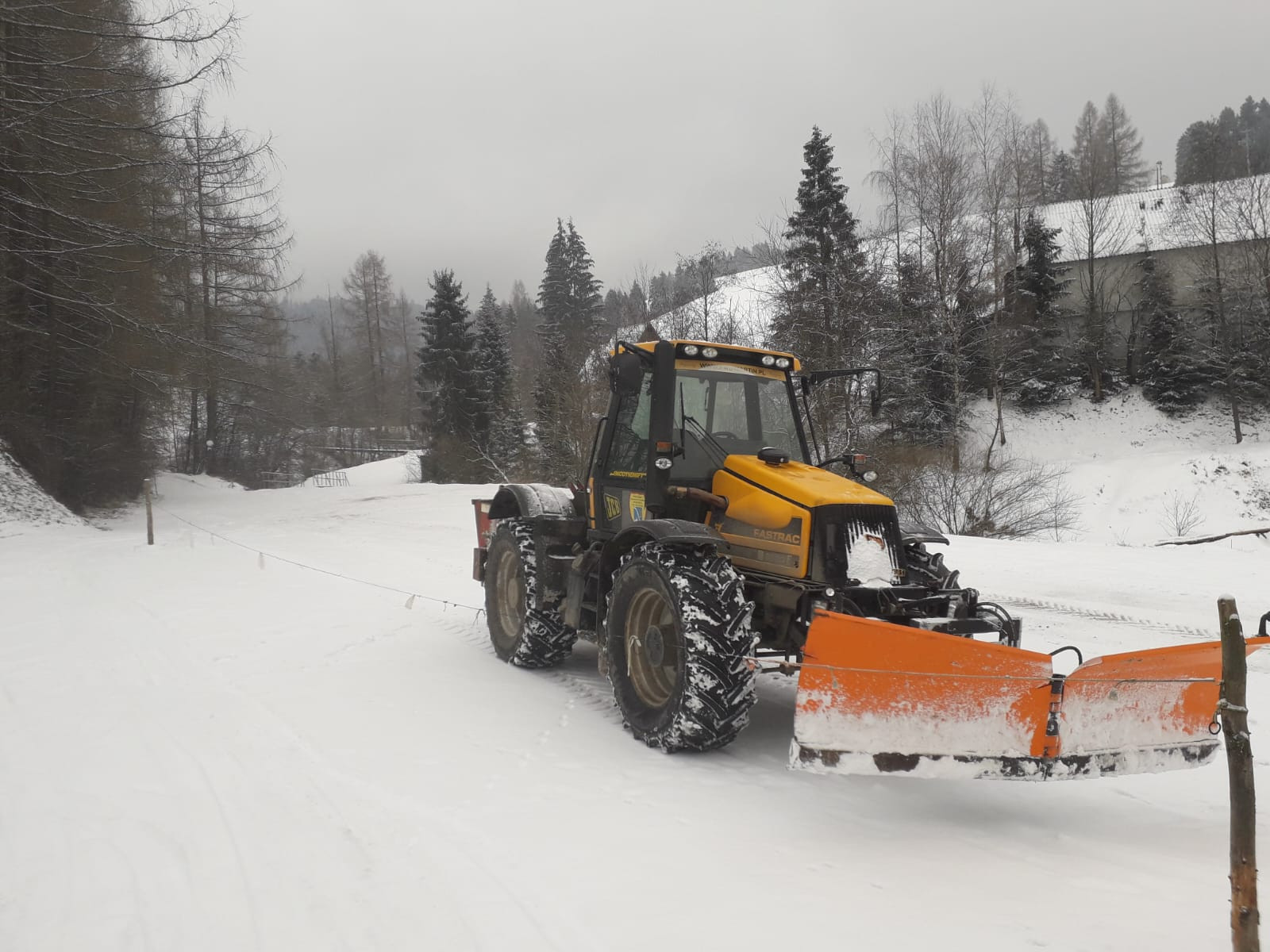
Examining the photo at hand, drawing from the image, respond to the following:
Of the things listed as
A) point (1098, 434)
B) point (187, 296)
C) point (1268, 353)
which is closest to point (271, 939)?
point (187, 296)

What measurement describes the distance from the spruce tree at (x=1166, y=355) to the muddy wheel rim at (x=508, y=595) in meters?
33.2

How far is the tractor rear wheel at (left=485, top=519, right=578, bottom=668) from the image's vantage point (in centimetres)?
603

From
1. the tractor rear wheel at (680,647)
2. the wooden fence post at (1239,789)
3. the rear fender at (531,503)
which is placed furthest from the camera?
the rear fender at (531,503)

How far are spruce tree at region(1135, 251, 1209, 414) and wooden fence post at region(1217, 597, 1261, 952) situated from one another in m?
34.9

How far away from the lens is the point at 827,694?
3371 millimetres

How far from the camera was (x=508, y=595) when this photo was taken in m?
6.68

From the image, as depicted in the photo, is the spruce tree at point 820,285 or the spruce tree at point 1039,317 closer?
the spruce tree at point 820,285

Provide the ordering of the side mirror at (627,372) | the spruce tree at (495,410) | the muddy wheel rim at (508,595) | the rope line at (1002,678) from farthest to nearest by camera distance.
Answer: the spruce tree at (495,410), the muddy wheel rim at (508,595), the side mirror at (627,372), the rope line at (1002,678)

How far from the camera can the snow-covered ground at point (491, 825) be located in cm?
273

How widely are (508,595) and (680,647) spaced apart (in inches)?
115

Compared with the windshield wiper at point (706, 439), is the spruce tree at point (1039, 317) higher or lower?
higher

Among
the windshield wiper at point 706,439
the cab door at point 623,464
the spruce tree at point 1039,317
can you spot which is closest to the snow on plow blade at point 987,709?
the windshield wiper at point 706,439

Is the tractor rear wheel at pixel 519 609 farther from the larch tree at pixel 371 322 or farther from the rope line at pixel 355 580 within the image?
the larch tree at pixel 371 322

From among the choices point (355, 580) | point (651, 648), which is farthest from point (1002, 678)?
point (355, 580)
